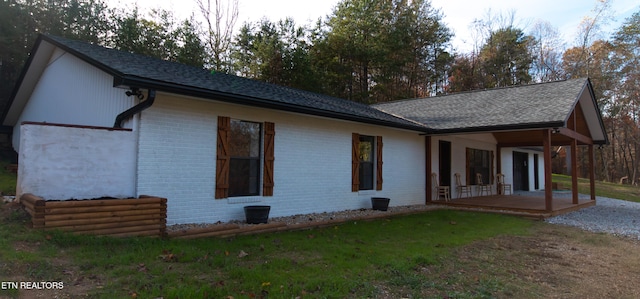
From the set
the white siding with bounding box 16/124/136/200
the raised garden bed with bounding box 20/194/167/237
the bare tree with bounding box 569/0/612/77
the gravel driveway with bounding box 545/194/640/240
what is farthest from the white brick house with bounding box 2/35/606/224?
the bare tree with bounding box 569/0/612/77

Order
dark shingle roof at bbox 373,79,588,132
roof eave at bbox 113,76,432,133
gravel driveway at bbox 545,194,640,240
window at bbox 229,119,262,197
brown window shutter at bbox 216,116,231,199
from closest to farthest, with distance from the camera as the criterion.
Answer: roof eave at bbox 113,76,432,133, brown window shutter at bbox 216,116,231,199, window at bbox 229,119,262,197, gravel driveway at bbox 545,194,640,240, dark shingle roof at bbox 373,79,588,132

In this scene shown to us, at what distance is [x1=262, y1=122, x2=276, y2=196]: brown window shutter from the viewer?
7.36 meters

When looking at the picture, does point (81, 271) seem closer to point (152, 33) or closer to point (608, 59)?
point (152, 33)

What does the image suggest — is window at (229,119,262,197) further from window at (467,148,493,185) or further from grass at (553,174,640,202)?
grass at (553,174,640,202)

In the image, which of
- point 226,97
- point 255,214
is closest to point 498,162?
point 255,214

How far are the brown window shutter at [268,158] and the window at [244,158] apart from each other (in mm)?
140

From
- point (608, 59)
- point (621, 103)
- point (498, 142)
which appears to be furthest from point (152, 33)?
point (621, 103)

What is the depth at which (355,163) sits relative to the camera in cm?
936

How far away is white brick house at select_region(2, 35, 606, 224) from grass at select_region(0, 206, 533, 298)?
1.12m

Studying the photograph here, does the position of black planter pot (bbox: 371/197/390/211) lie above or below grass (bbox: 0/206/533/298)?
above

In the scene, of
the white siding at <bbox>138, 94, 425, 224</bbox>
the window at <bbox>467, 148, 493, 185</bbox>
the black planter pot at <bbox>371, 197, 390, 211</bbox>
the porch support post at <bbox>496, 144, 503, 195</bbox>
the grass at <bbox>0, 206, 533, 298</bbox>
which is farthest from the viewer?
the porch support post at <bbox>496, 144, 503, 195</bbox>

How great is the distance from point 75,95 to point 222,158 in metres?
3.89

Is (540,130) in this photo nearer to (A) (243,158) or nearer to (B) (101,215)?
(A) (243,158)

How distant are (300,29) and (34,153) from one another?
69.3 feet
